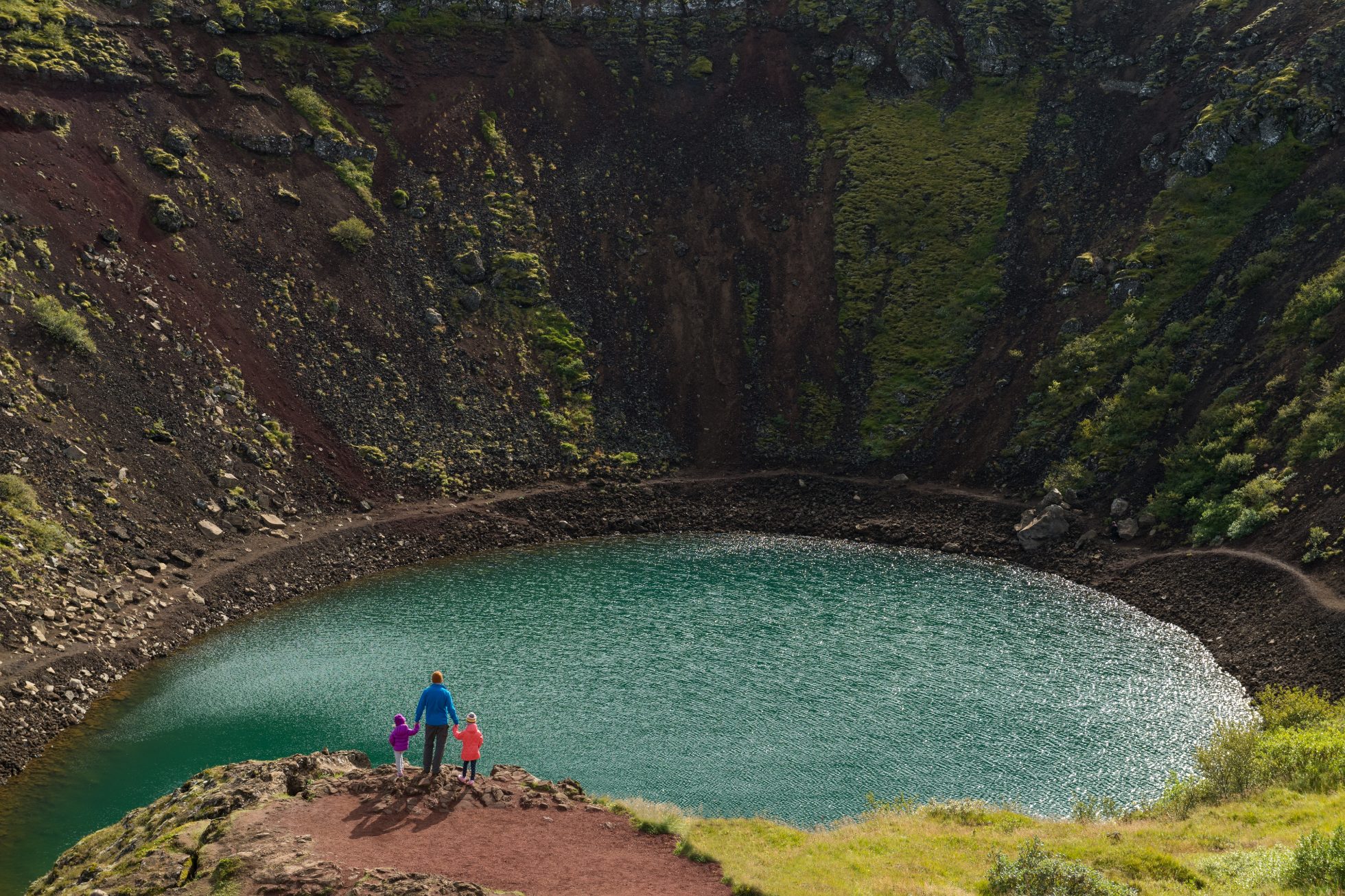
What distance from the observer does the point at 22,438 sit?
177 feet

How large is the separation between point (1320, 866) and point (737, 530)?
51.6 m

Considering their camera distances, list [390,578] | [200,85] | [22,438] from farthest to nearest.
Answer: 1. [200,85]
2. [390,578]
3. [22,438]

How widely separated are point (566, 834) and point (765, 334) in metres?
61.2

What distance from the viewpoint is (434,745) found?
29156mm

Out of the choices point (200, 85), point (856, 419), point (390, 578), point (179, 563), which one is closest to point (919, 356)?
point (856, 419)

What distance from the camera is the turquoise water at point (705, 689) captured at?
4031cm

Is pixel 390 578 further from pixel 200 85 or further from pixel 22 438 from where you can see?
pixel 200 85

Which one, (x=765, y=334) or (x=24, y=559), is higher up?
(x=765, y=334)

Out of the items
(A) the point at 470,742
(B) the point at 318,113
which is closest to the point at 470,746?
(A) the point at 470,742

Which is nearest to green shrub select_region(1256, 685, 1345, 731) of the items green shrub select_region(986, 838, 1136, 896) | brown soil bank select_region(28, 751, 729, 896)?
green shrub select_region(986, 838, 1136, 896)

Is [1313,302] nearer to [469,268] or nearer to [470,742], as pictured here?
[470,742]

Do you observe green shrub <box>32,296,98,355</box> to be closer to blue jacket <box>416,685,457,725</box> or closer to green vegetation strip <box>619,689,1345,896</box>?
blue jacket <box>416,685,457,725</box>

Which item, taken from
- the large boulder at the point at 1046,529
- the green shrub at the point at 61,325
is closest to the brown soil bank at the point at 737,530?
the large boulder at the point at 1046,529

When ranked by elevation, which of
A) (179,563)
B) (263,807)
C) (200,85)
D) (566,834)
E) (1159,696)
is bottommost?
(1159,696)
